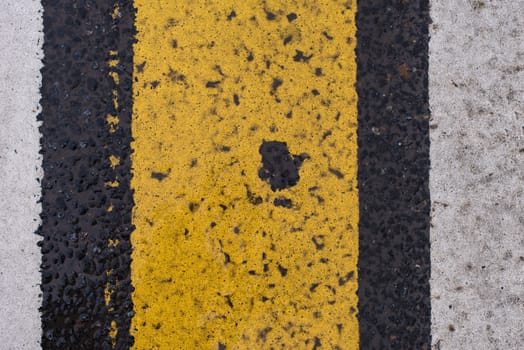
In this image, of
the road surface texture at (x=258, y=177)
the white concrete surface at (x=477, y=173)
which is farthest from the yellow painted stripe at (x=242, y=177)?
the white concrete surface at (x=477, y=173)

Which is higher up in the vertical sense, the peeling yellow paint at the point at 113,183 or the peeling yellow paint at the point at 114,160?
the peeling yellow paint at the point at 114,160

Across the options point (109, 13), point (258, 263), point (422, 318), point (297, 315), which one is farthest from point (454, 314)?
point (109, 13)

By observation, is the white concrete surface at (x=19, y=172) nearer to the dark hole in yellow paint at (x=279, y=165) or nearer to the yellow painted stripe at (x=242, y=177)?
the yellow painted stripe at (x=242, y=177)

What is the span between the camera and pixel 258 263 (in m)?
1.79

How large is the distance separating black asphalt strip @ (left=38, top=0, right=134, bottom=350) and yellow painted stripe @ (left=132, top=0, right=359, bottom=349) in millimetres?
66

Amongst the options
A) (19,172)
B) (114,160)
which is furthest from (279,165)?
(19,172)

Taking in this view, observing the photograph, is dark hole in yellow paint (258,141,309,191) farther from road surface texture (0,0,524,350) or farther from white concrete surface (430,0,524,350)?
white concrete surface (430,0,524,350)

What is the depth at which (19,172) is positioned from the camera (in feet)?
6.03

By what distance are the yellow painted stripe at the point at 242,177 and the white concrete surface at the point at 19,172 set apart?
399 millimetres

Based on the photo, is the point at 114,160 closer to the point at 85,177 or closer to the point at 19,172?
the point at 85,177

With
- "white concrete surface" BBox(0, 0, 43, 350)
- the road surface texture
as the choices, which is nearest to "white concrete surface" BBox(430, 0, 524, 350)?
the road surface texture

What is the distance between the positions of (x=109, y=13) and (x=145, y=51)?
215mm

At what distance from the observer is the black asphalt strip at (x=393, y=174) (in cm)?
182

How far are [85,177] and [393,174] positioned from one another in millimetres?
1195
